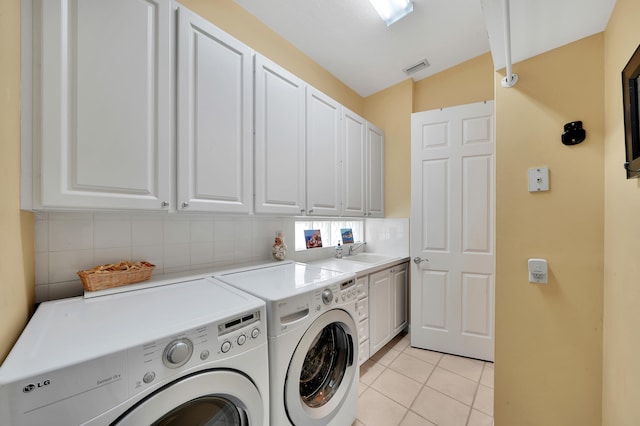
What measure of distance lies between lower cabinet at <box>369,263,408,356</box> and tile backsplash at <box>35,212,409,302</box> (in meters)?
0.79

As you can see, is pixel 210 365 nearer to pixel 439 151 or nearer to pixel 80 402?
pixel 80 402

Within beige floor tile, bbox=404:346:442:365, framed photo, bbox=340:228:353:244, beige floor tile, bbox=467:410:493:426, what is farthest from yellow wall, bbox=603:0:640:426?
framed photo, bbox=340:228:353:244

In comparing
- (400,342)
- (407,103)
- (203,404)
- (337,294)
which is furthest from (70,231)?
(407,103)

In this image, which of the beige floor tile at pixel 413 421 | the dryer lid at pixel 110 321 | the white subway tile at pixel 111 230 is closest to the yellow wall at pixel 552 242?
the beige floor tile at pixel 413 421

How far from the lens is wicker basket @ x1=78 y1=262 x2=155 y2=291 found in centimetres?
109

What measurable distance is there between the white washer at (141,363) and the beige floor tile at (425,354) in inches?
70.5

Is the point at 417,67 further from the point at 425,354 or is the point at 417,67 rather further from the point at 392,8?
the point at 425,354

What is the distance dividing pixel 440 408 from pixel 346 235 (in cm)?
170

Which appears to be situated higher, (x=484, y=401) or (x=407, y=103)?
(x=407, y=103)

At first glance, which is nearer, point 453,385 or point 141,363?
point 141,363

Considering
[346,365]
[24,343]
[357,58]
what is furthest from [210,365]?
[357,58]

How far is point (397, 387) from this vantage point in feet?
6.02

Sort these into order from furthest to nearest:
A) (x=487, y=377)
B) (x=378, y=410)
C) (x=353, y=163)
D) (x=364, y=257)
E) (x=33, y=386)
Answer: (x=364, y=257), (x=353, y=163), (x=487, y=377), (x=378, y=410), (x=33, y=386)

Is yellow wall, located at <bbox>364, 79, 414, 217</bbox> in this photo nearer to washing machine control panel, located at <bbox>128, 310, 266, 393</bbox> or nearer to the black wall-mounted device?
the black wall-mounted device
